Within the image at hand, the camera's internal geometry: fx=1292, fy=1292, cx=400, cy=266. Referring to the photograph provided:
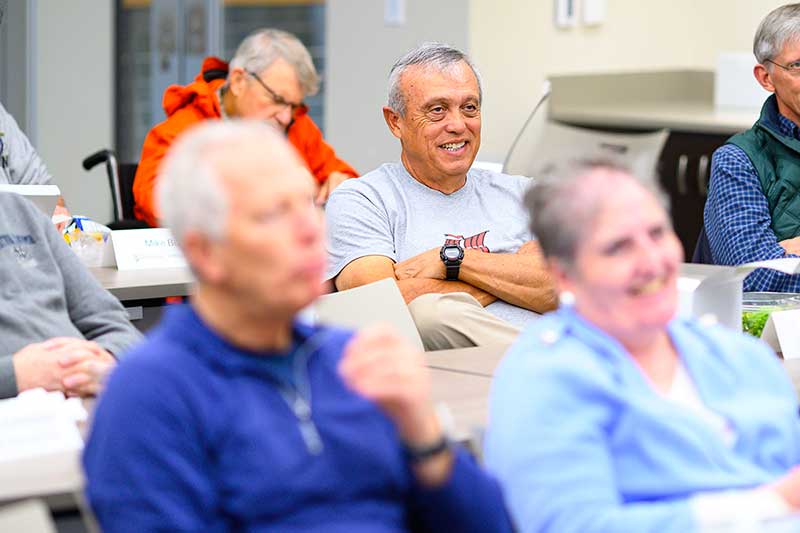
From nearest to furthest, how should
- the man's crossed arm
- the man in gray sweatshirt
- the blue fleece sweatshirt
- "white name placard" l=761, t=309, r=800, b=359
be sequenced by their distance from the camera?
the blue fleece sweatshirt
"white name placard" l=761, t=309, r=800, b=359
the man's crossed arm
the man in gray sweatshirt

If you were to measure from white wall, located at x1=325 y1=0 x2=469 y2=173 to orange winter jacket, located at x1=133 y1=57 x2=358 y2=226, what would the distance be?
1.33m

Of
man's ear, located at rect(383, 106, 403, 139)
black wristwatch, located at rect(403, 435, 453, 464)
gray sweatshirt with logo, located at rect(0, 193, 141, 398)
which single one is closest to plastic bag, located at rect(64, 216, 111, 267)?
man's ear, located at rect(383, 106, 403, 139)

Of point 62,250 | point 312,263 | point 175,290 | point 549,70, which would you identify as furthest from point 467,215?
point 549,70

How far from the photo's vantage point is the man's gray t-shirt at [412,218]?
10.6 ft

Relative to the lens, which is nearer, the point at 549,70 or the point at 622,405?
the point at 622,405

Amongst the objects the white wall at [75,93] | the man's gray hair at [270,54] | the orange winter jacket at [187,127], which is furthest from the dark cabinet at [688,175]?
the white wall at [75,93]

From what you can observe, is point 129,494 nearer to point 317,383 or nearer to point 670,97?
point 317,383

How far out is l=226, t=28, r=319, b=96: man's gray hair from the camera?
4750mm

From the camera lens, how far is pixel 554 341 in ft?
5.32

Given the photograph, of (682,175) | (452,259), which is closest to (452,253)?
(452,259)

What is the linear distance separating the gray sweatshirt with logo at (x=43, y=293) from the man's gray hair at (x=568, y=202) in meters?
1.09

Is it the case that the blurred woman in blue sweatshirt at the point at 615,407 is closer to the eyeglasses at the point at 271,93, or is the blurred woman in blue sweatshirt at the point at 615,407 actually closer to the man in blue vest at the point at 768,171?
the man in blue vest at the point at 768,171

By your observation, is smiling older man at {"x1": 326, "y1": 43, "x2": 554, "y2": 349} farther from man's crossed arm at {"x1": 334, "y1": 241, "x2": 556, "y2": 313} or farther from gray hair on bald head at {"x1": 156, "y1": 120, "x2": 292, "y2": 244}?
gray hair on bald head at {"x1": 156, "y1": 120, "x2": 292, "y2": 244}

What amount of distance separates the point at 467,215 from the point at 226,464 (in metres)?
2.04
